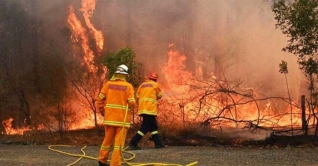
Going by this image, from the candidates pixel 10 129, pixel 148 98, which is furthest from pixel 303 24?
pixel 10 129

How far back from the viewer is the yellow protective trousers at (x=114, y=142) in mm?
6340

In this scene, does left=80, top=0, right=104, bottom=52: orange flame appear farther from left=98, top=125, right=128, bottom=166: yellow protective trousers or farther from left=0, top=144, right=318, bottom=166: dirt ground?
left=98, top=125, right=128, bottom=166: yellow protective trousers

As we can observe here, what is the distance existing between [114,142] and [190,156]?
1.90 metres

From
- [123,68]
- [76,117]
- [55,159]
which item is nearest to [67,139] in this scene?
[76,117]

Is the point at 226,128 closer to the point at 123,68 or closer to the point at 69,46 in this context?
the point at 123,68

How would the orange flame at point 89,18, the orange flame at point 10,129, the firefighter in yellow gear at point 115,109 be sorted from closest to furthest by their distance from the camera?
the firefighter in yellow gear at point 115,109, the orange flame at point 10,129, the orange flame at point 89,18

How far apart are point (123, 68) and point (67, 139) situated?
528cm

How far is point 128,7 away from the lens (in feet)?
48.6

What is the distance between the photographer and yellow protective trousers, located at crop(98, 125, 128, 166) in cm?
634

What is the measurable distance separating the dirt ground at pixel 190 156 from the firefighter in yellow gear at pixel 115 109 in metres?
0.77

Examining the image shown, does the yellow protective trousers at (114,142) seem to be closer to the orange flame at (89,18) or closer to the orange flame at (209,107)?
the orange flame at (209,107)

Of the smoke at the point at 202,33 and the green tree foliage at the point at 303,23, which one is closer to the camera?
the green tree foliage at the point at 303,23

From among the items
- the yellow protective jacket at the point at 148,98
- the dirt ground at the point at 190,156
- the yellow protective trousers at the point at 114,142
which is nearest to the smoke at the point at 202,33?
the dirt ground at the point at 190,156

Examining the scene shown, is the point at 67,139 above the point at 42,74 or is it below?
below
